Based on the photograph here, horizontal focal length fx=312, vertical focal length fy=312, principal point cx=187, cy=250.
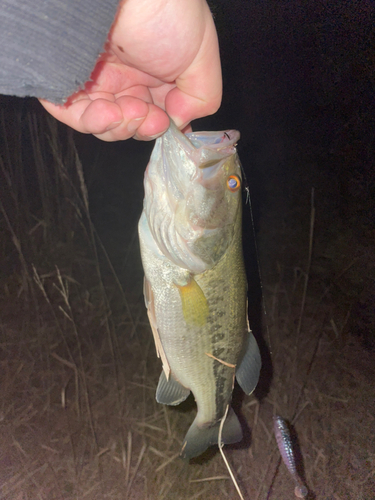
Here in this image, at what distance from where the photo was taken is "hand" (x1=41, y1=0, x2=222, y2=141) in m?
0.70

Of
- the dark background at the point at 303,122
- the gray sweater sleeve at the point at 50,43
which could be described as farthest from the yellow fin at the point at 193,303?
the dark background at the point at 303,122

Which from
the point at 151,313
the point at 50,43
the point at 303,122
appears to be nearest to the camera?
the point at 50,43

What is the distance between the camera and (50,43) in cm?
59

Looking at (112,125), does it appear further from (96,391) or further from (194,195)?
(96,391)

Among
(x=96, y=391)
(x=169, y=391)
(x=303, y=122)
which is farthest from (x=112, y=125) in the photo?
(x=303, y=122)

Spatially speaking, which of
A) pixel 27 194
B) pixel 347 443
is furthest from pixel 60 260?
pixel 347 443

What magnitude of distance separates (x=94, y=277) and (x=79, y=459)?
1.19 m

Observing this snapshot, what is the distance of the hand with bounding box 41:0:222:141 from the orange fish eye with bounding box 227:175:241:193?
0.21m

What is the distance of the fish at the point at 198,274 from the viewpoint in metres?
0.86

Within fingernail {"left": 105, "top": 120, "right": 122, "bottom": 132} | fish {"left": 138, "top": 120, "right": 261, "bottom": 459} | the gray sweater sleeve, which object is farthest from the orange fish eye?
the gray sweater sleeve

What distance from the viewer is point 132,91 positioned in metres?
0.96

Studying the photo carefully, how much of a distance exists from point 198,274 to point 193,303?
9 centimetres

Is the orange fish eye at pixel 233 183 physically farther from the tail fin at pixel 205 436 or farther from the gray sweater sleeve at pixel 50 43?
the tail fin at pixel 205 436

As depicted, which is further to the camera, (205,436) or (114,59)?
(205,436)
